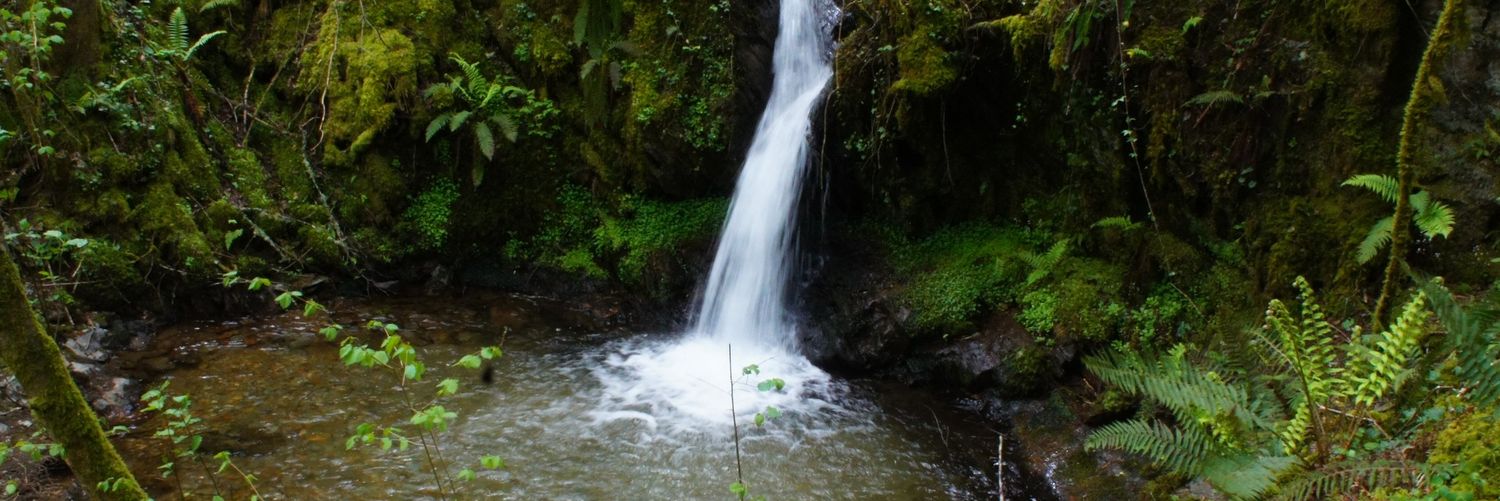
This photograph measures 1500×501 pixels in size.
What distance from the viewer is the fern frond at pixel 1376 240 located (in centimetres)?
391

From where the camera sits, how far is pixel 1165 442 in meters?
3.38

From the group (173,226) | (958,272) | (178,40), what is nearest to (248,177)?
(173,226)

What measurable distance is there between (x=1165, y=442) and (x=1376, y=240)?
1807 mm

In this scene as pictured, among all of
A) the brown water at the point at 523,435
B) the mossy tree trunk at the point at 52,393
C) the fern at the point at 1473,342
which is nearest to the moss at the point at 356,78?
the brown water at the point at 523,435

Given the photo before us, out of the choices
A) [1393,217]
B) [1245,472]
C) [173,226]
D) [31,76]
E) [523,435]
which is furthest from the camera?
[173,226]

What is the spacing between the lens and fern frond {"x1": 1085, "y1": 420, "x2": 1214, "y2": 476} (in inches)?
128

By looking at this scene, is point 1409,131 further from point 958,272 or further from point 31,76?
point 31,76

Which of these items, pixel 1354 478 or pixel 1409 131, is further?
pixel 1409 131

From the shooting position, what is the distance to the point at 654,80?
7.78m

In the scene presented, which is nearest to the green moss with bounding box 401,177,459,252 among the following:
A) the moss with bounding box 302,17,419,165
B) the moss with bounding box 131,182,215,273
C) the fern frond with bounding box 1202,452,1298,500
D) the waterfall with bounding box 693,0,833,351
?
the moss with bounding box 302,17,419,165

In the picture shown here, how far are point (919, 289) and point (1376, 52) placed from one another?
135 inches

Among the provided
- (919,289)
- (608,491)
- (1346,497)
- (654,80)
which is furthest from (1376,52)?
(654,80)

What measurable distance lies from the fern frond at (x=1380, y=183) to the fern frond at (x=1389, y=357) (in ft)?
3.22

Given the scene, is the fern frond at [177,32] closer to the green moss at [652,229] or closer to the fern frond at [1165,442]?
the green moss at [652,229]
